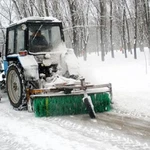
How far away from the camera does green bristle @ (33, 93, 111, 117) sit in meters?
6.45

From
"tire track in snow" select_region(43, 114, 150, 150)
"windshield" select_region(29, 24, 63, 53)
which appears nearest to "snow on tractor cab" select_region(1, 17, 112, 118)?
"windshield" select_region(29, 24, 63, 53)

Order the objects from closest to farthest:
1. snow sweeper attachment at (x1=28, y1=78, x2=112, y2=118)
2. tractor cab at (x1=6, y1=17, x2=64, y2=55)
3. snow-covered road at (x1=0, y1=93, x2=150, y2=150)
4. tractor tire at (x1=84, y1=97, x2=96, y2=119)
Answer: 1. snow-covered road at (x1=0, y1=93, x2=150, y2=150)
2. tractor tire at (x1=84, y1=97, x2=96, y2=119)
3. snow sweeper attachment at (x1=28, y1=78, x2=112, y2=118)
4. tractor cab at (x1=6, y1=17, x2=64, y2=55)

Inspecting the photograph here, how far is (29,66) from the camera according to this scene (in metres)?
6.86

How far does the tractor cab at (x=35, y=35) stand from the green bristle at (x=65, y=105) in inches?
61.8

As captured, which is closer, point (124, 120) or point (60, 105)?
point (124, 120)

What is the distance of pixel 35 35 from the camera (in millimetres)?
7621

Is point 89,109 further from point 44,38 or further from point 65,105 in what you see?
point 44,38

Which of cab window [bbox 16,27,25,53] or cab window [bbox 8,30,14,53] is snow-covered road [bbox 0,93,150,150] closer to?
cab window [bbox 16,27,25,53]

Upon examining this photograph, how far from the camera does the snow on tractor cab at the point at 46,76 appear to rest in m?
6.49

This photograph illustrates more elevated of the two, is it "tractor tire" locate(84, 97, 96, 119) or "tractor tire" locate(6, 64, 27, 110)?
"tractor tire" locate(6, 64, 27, 110)

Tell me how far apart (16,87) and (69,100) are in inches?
66.5

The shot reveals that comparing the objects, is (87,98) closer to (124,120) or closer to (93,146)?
(124,120)

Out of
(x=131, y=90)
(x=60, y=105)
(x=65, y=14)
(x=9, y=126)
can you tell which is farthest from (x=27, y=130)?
(x=65, y=14)

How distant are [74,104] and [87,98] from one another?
46 cm
